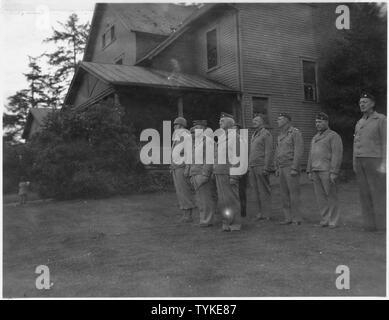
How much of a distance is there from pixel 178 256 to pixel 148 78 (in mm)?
6732

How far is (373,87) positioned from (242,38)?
12.4ft

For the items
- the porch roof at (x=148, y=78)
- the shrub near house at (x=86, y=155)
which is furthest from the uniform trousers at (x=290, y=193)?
the porch roof at (x=148, y=78)

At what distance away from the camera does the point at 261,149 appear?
6.43 m

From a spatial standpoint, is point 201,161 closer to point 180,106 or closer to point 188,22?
point 180,106

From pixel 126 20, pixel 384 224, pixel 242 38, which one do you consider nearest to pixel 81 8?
pixel 384 224

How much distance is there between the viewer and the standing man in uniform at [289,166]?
5879 millimetres

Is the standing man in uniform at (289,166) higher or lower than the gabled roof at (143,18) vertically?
lower

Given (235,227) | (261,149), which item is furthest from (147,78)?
(235,227)

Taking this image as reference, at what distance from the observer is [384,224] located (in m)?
5.09

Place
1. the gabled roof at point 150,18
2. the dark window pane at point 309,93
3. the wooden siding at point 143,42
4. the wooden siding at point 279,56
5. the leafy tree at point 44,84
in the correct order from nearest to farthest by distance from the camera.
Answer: the leafy tree at point 44,84 → the wooden siding at point 279,56 → the dark window pane at point 309,93 → the gabled roof at point 150,18 → the wooden siding at point 143,42

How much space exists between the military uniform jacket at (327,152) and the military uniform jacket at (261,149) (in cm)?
71

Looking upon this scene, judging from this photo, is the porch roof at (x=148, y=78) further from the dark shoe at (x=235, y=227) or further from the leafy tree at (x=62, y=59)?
the dark shoe at (x=235, y=227)

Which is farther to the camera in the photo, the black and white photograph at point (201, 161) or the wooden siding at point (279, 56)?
the wooden siding at point (279, 56)

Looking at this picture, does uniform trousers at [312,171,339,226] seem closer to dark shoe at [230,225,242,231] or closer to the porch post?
dark shoe at [230,225,242,231]
